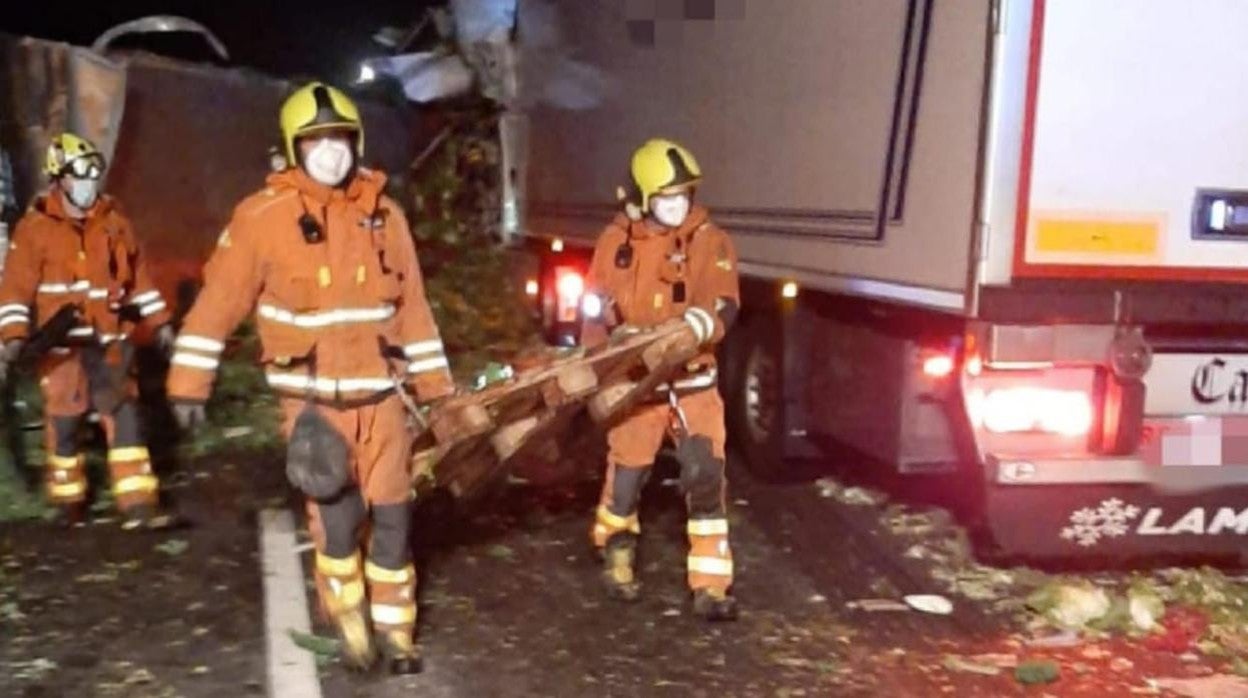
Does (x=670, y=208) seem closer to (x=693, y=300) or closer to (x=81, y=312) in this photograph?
A: (x=693, y=300)

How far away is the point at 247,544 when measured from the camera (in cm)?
733

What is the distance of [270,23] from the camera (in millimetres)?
26297

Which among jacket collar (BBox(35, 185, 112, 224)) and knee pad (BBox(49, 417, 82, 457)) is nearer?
jacket collar (BBox(35, 185, 112, 224))

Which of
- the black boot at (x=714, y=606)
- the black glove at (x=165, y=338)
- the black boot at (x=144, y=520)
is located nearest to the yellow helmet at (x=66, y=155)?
the black glove at (x=165, y=338)

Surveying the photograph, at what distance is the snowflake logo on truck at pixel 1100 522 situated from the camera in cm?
638

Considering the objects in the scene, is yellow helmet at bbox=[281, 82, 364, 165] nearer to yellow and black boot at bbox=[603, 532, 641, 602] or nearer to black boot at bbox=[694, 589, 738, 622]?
yellow and black boot at bbox=[603, 532, 641, 602]

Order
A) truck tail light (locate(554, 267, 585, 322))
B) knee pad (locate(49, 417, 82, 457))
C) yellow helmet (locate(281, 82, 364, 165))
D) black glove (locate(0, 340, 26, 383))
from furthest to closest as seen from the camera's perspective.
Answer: truck tail light (locate(554, 267, 585, 322))
knee pad (locate(49, 417, 82, 457))
black glove (locate(0, 340, 26, 383))
yellow helmet (locate(281, 82, 364, 165))

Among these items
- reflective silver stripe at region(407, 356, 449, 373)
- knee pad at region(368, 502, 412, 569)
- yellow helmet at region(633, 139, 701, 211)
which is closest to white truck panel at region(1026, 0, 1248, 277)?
yellow helmet at region(633, 139, 701, 211)

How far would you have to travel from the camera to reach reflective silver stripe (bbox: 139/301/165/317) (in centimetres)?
752

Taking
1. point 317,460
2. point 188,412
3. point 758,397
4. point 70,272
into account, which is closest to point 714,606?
point 317,460

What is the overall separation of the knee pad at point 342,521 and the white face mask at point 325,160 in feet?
3.50

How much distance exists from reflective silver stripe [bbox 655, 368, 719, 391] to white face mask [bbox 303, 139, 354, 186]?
1680mm

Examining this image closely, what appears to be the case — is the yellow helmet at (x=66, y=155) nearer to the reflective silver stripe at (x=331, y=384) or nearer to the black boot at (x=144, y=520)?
the black boot at (x=144, y=520)

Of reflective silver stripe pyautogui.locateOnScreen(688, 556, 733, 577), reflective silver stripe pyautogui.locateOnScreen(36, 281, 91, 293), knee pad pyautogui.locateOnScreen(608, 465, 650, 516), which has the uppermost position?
reflective silver stripe pyautogui.locateOnScreen(36, 281, 91, 293)
